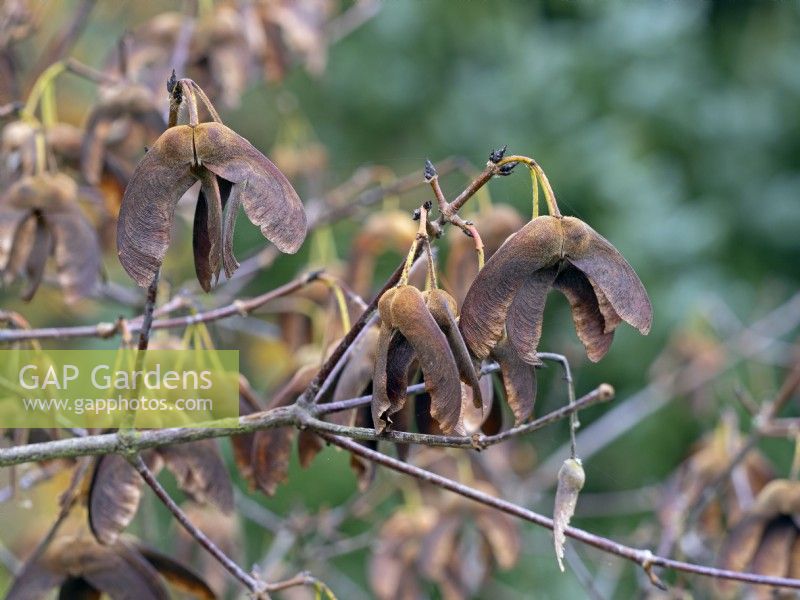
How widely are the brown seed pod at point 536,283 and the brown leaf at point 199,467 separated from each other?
47 cm

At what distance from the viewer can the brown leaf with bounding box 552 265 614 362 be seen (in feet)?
3.22

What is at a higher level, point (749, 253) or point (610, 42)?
point (610, 42)

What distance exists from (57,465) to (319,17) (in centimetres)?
108

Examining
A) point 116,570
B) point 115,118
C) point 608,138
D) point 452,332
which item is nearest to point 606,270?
point 452,332

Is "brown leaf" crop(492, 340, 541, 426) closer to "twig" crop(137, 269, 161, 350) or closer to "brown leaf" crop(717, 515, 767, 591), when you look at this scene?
"twig" crop(137, 269, 161, 350)

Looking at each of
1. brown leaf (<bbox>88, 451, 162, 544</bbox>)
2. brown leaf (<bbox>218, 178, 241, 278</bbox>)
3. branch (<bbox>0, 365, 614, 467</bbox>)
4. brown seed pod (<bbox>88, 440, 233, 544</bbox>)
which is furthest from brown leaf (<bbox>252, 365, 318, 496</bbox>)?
brown leaf (<bbox>218, 178, 241, 278</bbox>)

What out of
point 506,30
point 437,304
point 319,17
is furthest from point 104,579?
point 506,30

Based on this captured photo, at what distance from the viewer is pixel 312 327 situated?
84.7 inches

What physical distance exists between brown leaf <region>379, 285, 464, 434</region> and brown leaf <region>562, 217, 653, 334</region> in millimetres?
139

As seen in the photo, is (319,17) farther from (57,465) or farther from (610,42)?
(610,42)

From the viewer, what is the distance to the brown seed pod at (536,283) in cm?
95

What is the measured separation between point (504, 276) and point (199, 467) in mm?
528

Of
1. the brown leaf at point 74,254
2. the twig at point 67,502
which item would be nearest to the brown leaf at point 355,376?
the twig at point 67,502

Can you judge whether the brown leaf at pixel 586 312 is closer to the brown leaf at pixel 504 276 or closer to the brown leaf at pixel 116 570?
the brown leaf at pixel 504 276
